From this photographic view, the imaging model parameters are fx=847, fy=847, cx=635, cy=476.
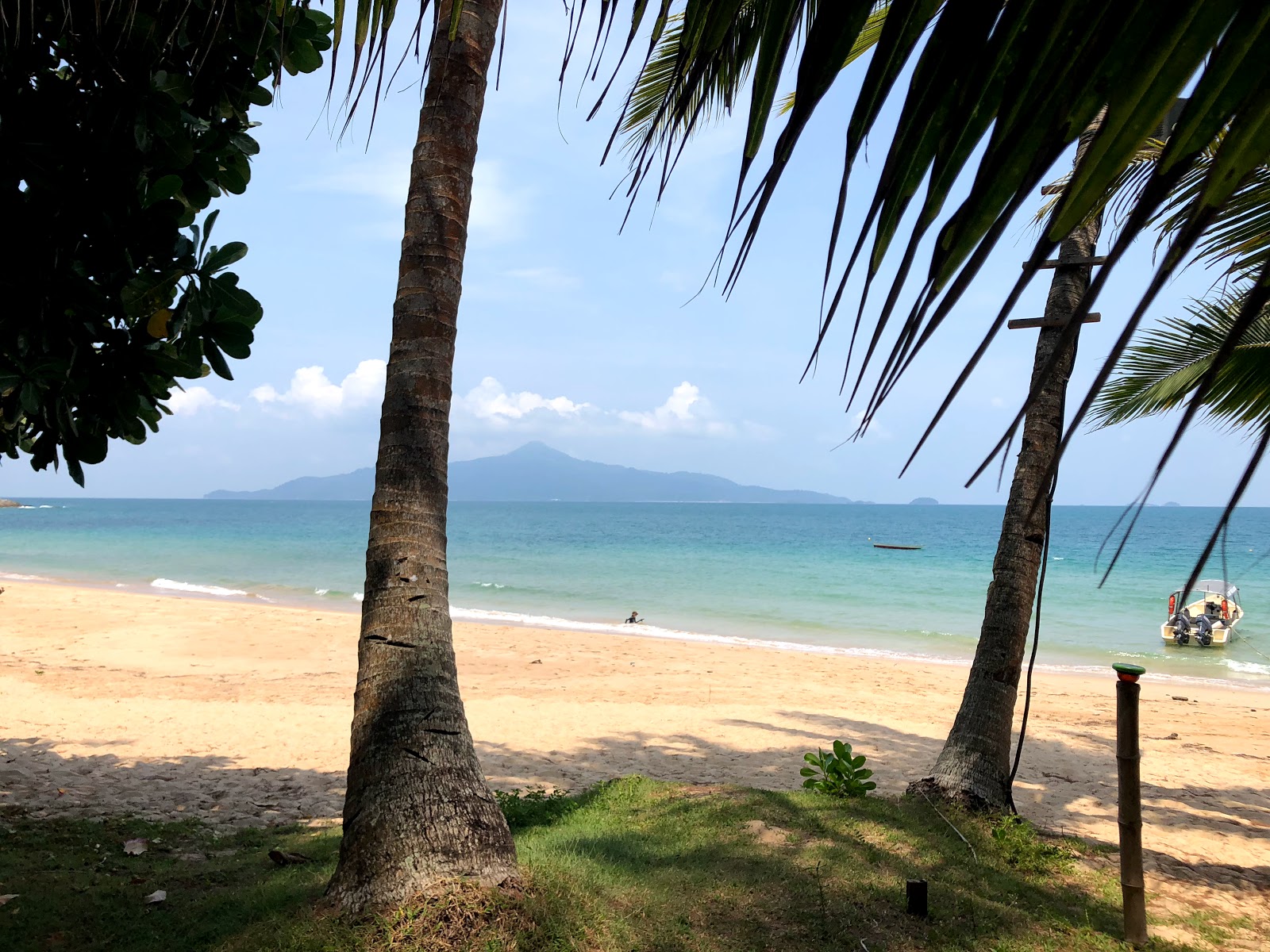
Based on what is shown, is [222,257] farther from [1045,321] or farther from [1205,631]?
[1205,631]

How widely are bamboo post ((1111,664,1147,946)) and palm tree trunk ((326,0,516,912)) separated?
9.12 feet

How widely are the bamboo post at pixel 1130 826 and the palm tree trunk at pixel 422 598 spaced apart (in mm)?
2781

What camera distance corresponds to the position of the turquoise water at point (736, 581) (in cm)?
2077

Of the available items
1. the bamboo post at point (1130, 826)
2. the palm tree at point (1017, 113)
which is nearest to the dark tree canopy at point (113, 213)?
the palm tree at point (1017, 113)

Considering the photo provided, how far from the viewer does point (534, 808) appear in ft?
18.0

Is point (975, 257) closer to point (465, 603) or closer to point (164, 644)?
point (164, 644)

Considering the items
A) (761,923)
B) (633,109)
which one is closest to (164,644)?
(633,109)

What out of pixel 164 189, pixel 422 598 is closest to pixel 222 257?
pixel 164 189

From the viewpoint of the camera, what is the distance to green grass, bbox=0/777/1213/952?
129 inches

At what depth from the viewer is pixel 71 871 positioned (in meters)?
4.35

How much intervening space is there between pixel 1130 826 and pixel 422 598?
11.1 feet

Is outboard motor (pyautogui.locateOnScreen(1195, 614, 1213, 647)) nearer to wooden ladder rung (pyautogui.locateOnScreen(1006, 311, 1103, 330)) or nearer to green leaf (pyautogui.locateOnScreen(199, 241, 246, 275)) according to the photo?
wooden ladder rung (pyautogui.locateOnScreen(1006, 311, 1103, 330))

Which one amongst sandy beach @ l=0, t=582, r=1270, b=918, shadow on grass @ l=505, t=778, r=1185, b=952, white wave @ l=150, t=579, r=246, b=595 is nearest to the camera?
shadow on grass @ l=505, t=778, r=1185, b=952

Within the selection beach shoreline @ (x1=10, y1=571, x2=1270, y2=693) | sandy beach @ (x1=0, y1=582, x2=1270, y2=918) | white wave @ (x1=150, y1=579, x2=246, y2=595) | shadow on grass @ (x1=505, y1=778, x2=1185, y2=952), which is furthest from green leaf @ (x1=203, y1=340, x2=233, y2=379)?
white wave @ (x1=150, y1=579, x2=246, y2=595)
